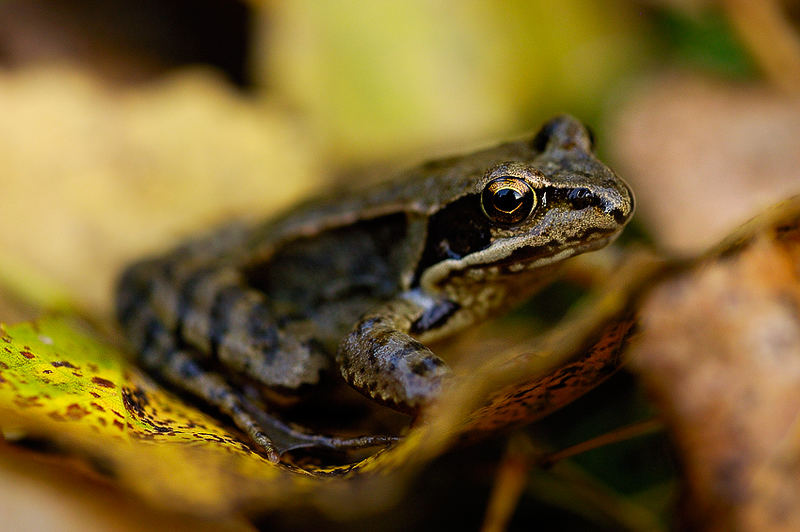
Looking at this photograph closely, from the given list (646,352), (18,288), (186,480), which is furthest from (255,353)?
(646,352)

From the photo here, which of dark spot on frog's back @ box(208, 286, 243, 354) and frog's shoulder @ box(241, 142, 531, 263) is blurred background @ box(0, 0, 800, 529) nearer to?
frog's shoulder @ box(241, 142, 531, 263)

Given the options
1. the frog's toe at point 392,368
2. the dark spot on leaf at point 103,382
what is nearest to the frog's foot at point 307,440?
the frog's toe at point 392,368

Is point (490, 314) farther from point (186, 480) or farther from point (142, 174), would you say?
point (142, 174)

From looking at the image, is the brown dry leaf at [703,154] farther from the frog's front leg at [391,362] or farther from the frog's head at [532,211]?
the frog's front leg at [391,362]

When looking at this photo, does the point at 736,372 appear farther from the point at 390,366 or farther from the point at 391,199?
the point at 391,199

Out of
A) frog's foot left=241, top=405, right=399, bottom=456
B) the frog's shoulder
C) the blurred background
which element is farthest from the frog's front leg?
the blurred background

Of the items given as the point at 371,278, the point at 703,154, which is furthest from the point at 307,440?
the point at 703,154
